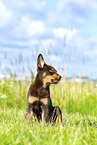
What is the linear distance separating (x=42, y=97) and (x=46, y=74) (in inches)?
17.8

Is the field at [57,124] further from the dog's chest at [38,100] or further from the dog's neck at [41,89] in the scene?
the dog's neck at [41,89]

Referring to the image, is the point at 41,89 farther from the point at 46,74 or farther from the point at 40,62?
the point at 40,62

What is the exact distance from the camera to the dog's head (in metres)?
4.01

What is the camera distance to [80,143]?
3.14 m

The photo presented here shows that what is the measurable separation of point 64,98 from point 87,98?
1.41 meters

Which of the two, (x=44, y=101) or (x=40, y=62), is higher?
(x=40, y=62)

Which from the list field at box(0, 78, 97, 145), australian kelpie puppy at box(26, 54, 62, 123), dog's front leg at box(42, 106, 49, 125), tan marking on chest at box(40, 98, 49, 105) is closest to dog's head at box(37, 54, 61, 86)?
australian kelpie puppy at box(26, 54, 62, 123)

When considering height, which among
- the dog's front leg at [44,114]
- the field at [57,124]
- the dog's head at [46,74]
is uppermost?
the dog's head at [46,74]

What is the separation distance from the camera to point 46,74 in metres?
4.09

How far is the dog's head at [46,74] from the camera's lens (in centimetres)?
401

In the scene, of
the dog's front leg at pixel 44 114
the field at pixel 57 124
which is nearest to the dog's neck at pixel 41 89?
the dog's front leg at pixel 44 114

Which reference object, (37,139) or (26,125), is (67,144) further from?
(26,125)

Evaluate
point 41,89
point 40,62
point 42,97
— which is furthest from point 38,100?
point 40,62

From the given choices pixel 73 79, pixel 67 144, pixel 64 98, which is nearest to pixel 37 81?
pixel 67 144
